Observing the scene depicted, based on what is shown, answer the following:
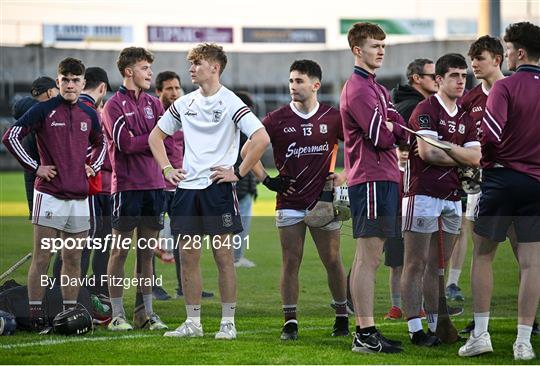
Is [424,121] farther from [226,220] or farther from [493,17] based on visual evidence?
[493,17]

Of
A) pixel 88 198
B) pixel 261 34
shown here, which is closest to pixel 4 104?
pixel 261 34

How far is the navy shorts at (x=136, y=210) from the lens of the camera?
9.05 m

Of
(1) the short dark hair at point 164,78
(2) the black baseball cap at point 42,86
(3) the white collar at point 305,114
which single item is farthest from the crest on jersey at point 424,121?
(2) the black baseball cap at point 42,86

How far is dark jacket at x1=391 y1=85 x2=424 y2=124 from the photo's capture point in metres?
9.77

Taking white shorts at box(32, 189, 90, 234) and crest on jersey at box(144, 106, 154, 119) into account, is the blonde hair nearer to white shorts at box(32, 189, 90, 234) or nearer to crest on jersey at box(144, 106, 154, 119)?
crest on jersey at box(144, 106, 154, 119)

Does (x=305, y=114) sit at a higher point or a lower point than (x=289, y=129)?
higher

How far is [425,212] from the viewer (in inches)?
318

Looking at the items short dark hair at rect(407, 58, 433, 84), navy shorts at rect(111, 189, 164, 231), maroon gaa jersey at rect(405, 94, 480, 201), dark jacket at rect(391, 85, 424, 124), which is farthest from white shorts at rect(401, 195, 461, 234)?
navy shorts at rect(111, 189, 164, 231)

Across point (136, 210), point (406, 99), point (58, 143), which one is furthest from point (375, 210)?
point (58, 143)

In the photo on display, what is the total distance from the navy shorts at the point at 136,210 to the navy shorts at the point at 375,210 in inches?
83.9

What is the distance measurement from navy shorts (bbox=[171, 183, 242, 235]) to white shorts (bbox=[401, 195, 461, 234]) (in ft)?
4.36

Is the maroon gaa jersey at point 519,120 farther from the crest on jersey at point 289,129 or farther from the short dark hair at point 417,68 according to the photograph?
the short dark hair at point 417,68

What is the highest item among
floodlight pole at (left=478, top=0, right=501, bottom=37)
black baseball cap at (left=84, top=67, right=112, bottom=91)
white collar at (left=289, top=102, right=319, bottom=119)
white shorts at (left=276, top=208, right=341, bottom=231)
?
floodlight pole at (left=478, top=0, right=501, bottom=37)

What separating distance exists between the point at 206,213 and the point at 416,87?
276 cm
